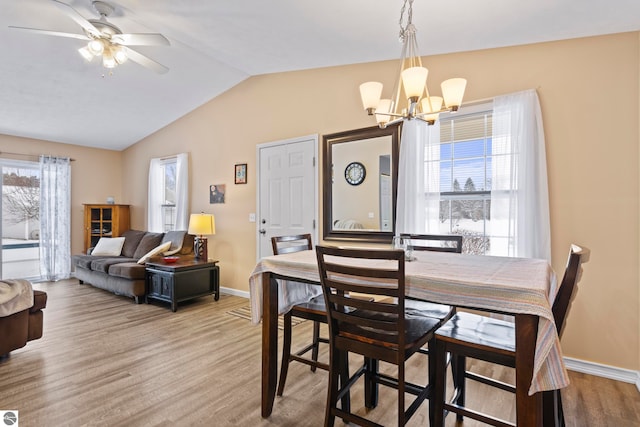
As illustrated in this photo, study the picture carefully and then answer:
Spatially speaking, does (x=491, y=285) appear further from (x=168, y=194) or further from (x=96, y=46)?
(x=168, y=194)

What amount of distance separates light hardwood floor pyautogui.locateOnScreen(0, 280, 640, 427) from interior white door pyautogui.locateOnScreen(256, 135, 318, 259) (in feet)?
4.29

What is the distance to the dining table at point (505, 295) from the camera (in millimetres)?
1201

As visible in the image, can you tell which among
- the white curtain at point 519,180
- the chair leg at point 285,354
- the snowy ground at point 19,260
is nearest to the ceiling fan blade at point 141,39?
the chair leg at point 285,354

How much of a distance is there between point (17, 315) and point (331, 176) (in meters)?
3.09

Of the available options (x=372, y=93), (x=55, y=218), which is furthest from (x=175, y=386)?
(x=55, y=218)

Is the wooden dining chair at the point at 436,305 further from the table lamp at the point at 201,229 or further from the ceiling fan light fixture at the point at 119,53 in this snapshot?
the table lamp at the point at 201,229

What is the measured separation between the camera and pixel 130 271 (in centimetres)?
429

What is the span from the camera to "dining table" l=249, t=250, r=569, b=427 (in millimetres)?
1201

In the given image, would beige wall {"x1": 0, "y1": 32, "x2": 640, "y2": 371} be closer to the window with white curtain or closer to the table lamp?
the window with white curtain

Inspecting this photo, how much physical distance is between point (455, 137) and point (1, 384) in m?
4.01

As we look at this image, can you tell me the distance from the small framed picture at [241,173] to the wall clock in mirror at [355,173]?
1.66 m

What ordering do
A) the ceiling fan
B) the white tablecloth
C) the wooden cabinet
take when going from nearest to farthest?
the white tablecloth
the ceiling fan
the wooden cabinet

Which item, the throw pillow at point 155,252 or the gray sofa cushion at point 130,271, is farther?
the throw pillow at point 155,252

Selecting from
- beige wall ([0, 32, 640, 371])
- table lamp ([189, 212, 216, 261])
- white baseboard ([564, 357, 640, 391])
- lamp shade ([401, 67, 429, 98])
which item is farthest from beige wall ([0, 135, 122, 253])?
white baseboard ([564, 357, 640, 391])
